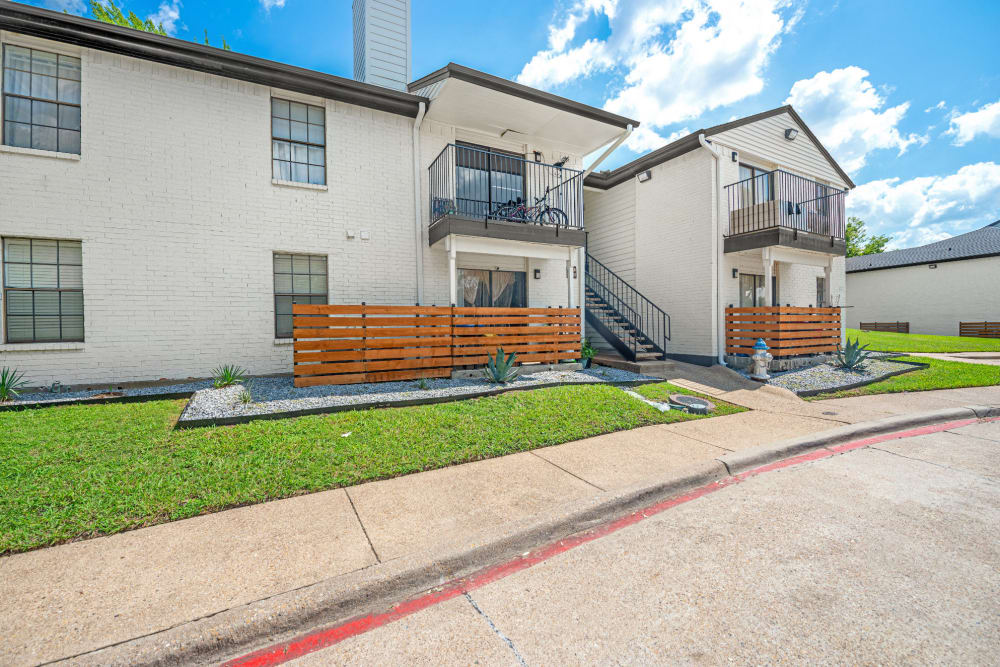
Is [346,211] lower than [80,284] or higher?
higher

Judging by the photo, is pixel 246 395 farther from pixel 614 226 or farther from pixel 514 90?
pixel 614 226

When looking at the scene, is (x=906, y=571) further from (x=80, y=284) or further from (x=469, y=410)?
(x=80, y=284)

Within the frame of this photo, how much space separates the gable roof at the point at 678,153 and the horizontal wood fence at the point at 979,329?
1507 cm

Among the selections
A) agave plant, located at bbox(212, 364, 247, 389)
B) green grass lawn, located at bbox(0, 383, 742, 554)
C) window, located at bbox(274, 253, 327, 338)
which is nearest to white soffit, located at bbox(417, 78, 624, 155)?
window, located at bbox(274, 253, 327, 338)

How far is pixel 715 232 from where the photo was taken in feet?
36.2

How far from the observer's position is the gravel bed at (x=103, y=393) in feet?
19.2

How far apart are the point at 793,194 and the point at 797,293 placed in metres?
3.17

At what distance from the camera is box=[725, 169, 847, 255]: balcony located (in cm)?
1048

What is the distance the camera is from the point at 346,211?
8.62 m

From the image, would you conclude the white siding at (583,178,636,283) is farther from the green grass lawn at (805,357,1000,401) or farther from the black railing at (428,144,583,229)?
the green grass lawn at (805,357,1000,401)

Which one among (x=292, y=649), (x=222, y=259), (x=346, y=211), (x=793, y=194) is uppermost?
(x=793, y=194)

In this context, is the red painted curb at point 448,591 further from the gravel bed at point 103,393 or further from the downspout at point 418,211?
the downspout at point 418,211

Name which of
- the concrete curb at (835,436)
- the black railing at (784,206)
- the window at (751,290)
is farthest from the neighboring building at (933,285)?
the concrete curb at (835,436)

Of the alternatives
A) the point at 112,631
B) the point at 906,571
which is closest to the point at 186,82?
the point at 112,631
